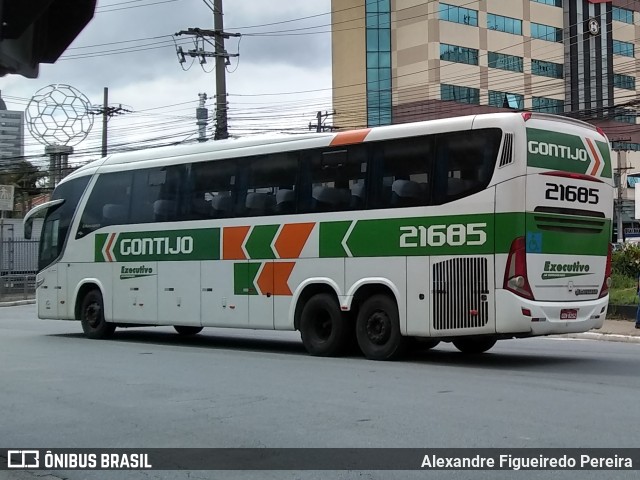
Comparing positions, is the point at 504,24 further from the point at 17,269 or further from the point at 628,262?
the point at 628,262

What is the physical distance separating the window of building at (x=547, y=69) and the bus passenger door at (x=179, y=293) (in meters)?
56.0

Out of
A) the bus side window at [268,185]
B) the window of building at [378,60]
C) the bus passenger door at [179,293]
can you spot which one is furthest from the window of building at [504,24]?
the bus side window at [268,185]

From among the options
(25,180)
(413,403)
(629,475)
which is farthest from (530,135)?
(25,180)

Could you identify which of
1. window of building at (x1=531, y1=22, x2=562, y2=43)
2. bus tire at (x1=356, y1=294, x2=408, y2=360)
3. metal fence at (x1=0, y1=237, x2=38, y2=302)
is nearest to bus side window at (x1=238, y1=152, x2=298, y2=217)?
bus tire at (x1=356, y1=294, x2=408, y2=360)

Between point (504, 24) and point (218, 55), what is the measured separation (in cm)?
4216

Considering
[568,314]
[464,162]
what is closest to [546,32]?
[464,162]

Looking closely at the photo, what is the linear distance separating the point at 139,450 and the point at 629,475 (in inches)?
164

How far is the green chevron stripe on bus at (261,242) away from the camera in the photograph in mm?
14094

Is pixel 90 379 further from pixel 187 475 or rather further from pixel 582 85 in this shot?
pixel 582 85

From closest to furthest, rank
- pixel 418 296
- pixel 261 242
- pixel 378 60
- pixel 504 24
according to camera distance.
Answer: pixel 418 296
pixel 261 242
pixel 378 60
pixel 504 24

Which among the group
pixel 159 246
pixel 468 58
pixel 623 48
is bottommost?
pixel 159 246

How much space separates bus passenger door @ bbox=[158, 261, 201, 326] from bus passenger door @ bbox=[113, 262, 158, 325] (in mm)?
184

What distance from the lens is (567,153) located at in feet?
38.9

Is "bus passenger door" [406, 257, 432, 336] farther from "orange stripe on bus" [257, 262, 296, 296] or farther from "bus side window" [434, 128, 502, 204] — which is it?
"orange stripe on bus" [257, 262, 296, 296]
